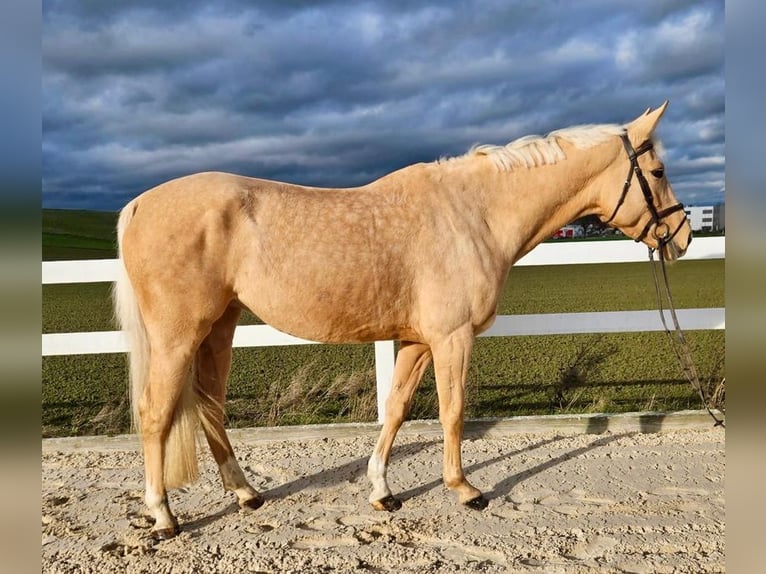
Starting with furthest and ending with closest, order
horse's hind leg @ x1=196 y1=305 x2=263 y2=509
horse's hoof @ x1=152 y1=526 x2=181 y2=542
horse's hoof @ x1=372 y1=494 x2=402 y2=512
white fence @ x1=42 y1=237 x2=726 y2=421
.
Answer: white fence @ x1=42 y1=237 x2=726 y2=421
horse's hind leg @ x1=196 y1=305 x2=263 y2=509
horse's hoof @ x1=372 y1=494 x2=402 y2=512
horse's hoof @ x1=152 y1=526 x2=181 y2=542

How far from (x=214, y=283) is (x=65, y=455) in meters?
2.42

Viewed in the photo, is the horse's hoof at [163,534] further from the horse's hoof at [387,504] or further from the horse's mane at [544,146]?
the horse's mane at [544,146]

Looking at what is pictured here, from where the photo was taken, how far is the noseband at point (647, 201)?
311 centimetres

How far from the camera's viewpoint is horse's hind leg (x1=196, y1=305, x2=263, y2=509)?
323cm

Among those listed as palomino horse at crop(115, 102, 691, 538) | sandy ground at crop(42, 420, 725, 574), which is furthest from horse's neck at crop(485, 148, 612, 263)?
sandy ground at crop(42, 420, 725, 574)

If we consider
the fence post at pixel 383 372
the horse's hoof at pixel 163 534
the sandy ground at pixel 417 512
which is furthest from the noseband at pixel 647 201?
the horse's hoof at pixel 163 534

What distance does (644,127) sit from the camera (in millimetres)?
3119

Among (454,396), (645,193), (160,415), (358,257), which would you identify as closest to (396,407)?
(454,396)

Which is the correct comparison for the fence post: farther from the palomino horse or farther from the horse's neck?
the horse's neck

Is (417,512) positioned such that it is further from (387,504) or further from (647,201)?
(647,201)

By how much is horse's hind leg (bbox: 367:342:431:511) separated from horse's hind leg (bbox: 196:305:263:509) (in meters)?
0.72

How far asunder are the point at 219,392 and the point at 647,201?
9.16 ft

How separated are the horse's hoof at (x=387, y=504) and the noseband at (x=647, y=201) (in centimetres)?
213

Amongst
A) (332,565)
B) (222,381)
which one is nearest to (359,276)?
(222,381)
